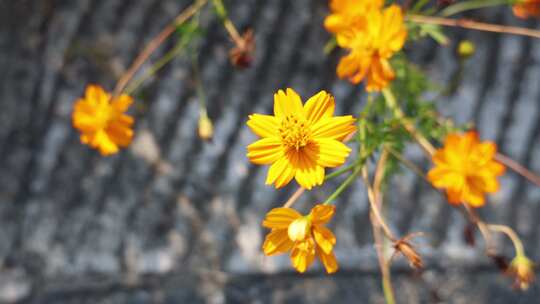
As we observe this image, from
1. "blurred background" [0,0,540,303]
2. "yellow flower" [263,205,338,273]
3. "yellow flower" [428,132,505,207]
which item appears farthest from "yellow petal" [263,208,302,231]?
"blurred background" [0,0,540,303]

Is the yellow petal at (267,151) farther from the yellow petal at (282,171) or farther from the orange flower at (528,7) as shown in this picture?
the orange flower at (528,7)

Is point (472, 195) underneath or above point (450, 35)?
underneath

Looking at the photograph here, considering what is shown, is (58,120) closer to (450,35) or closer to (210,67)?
(210,67)

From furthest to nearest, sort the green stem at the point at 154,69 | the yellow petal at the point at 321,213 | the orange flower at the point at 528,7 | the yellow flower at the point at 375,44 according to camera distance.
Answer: the green stem at the point at 154,69, the orange flower at the point at 528,7, the yellow flower at the point at 375,44, the yellow petal at the point at 321,213

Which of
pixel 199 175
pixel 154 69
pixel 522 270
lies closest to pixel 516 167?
pixel 522 270

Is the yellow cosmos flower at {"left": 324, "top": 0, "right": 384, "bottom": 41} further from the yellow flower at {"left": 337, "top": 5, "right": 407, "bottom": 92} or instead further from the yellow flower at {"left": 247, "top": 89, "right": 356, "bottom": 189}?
the yellow flower at {"left": 247, "top": 89, "right": 356, "bottom": 189}

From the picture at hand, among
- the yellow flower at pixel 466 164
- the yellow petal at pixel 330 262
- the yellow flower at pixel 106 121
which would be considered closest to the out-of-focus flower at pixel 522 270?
the yellow flower at pixel 466 164

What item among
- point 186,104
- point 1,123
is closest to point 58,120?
point 1,123
